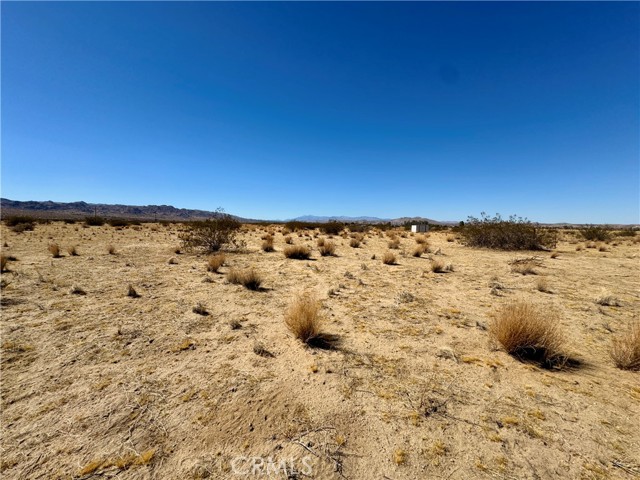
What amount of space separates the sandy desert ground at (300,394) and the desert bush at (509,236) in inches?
440

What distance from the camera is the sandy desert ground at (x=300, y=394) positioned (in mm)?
2311

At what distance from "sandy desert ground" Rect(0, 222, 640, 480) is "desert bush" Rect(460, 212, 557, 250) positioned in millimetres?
11177

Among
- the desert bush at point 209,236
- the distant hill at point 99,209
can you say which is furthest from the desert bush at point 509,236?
the distant hill at point 99,209

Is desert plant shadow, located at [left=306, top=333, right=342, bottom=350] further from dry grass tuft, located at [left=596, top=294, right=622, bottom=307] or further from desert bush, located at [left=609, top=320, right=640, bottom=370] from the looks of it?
dry grass tuft, located at [left=596, top=294, right=622, bottom=307]

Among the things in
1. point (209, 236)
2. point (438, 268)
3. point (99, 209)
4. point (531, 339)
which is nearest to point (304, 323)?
point (531, 339)

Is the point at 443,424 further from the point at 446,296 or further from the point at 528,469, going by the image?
the point at 446,296

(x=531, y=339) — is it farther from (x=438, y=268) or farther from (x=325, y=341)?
(x=438, y=268)

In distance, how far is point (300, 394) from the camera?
318cm

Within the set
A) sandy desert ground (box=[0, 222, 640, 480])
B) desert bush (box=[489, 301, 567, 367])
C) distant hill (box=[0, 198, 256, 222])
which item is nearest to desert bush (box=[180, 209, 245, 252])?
sandy desert ground (box=[0, 222, 640, 480])

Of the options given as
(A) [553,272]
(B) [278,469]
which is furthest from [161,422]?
(A) [553,272]

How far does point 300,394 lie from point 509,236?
58.9 ft

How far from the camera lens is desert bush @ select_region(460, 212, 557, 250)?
1664cm

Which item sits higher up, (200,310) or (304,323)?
(304,323)

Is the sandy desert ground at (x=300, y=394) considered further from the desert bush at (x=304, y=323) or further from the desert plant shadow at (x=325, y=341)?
the desert bush at (x=304, y=323)
